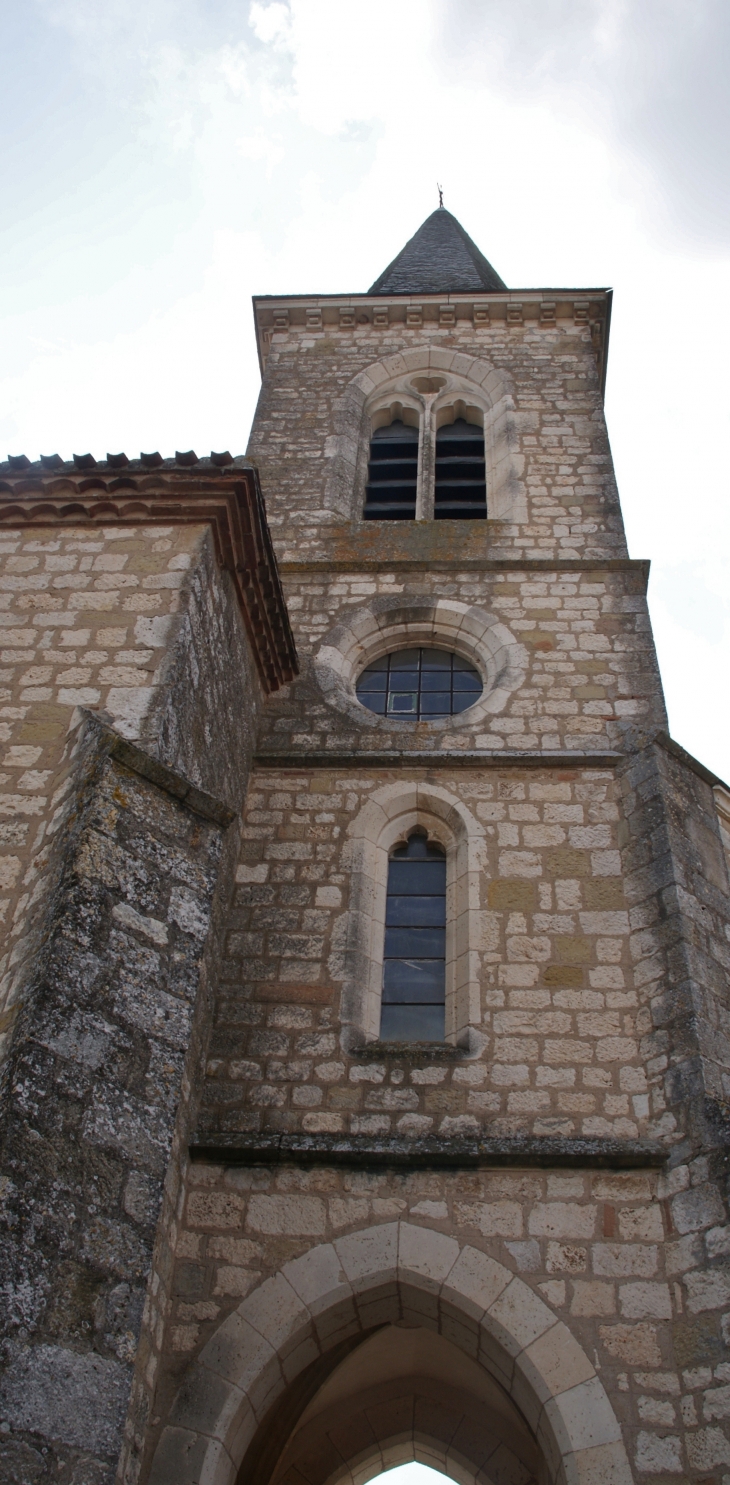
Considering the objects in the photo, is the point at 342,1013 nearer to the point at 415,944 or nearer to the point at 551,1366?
the point at 415,944

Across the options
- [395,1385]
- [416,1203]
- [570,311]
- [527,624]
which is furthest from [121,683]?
[570,311]

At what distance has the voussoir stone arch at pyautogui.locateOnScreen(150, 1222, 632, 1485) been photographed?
4426 mm

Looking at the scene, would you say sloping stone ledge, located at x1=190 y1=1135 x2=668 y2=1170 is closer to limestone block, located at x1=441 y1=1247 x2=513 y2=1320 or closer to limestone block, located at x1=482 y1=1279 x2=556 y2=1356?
limestone block, located at x1=441 y1=1247 x2=513 y2=1320

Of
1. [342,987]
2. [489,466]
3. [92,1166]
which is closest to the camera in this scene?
[92,1166]

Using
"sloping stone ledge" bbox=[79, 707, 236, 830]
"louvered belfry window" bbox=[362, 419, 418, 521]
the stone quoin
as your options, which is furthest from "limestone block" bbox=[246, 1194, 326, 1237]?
"louvered belfry window" bbox=[362, 419, 418, 521]

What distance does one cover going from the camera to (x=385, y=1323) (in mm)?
5141

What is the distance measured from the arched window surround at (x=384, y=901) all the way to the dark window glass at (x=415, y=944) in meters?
0.07

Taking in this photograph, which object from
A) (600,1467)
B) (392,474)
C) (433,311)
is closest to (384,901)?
(600,1467)

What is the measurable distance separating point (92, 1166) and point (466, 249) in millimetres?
14901

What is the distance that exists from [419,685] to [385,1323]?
13.6 ft

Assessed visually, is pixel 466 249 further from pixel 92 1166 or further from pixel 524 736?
pixel 92 1166

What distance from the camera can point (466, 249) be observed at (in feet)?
52.4

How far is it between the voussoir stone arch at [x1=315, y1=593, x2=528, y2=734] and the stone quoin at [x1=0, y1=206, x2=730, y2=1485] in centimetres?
3

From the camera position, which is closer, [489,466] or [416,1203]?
[416,1203]
